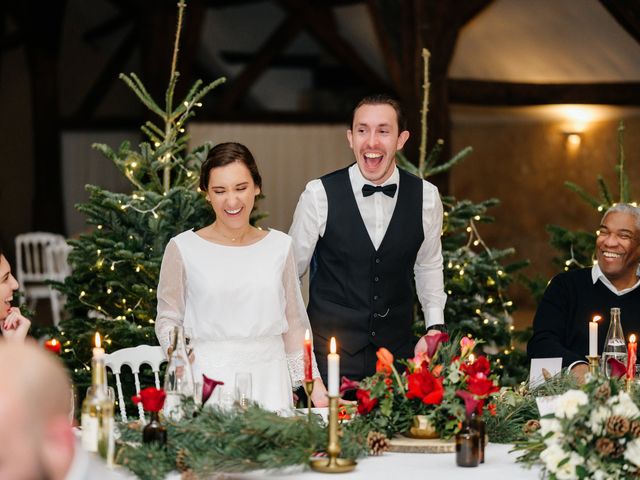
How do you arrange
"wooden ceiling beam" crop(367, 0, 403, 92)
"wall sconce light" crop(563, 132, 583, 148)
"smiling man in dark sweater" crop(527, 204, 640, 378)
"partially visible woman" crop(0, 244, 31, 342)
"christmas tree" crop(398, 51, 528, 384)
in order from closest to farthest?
"partially visible woman" crop(0, 244, 31, 342)
"smiling man in dark sweater" crop(527, 204, 640, 378)
"christmas tree" crop(398, 51, 528, 384)
"wooden ceiling beam" crop(367, 0, 403, 92)
"wall sconce light" crop(563, 132, 583, 148)

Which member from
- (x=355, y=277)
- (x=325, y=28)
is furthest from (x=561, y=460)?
(x=325, y=28)

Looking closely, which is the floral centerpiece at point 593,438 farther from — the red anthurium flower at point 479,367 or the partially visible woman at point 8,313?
the partially visible woman at point 8,313

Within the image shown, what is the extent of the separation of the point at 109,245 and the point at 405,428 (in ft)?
7.27

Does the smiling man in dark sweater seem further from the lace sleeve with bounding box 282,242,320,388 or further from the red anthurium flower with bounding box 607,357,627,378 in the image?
the lace sleeve with bounding box 282,242,320,388

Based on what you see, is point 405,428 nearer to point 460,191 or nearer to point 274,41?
point 460,191

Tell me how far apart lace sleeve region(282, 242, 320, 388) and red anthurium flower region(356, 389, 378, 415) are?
0.78 meters

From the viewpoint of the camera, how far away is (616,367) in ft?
11.7

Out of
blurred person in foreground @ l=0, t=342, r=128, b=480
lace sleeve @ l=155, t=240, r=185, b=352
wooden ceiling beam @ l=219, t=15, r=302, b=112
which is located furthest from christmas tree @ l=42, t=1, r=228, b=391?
wooden ceiling beam @ l=219, t=15, r=302, b=112

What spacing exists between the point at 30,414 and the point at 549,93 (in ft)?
25.9

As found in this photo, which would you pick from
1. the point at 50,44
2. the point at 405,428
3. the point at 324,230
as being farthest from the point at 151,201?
the point at 50,44

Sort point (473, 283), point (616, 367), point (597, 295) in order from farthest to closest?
point (473, 283), point (597, 295), point (616, 367)

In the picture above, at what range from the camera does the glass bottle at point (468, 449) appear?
9.70ft

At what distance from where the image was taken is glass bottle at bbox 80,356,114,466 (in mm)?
2764

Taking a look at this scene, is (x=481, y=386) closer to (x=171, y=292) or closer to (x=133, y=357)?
(x=171, y=292)
